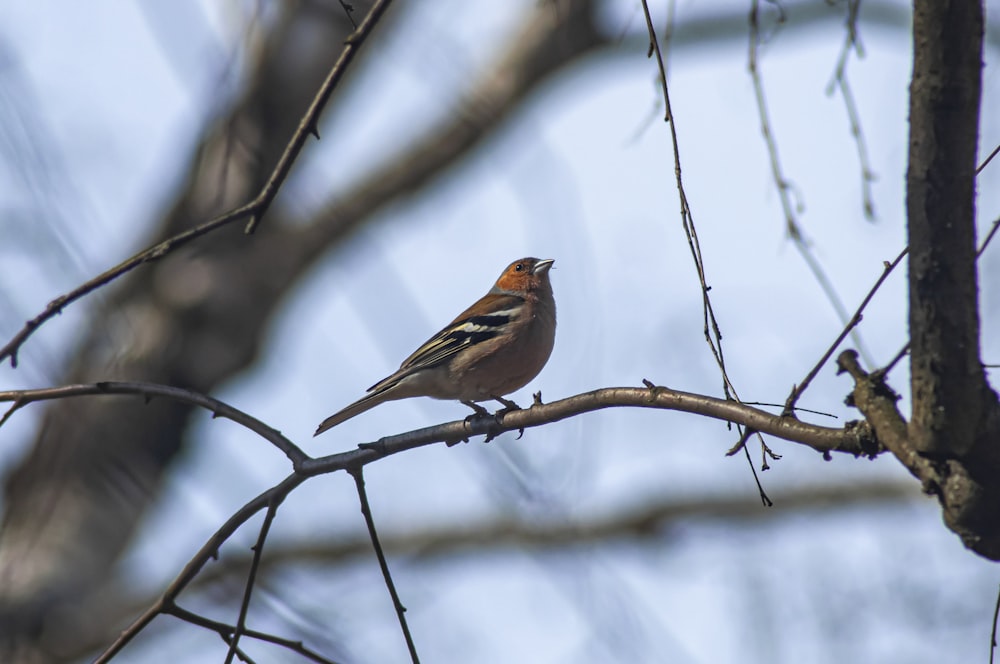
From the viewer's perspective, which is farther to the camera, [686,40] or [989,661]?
[686,40]

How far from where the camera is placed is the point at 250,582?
288cm

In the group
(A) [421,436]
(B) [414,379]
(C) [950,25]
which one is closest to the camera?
(C) [950,25]

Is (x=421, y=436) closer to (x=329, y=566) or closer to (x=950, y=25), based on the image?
(x=950, y=25)

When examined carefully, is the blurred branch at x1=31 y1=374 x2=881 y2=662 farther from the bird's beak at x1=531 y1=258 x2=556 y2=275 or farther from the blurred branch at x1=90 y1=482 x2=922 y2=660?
the blurred branch at x1=90 y1=482 x2=922 y2=660

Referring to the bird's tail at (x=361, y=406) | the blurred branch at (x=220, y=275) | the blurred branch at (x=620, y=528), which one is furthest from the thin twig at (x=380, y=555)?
the blurred branch at (x=620, y=528)

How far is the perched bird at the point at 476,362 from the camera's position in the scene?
612cm

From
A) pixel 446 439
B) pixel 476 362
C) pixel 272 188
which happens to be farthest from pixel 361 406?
pixel 272 188

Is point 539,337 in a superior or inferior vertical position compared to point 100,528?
inferior

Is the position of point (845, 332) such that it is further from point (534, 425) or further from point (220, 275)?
point (220, 275)

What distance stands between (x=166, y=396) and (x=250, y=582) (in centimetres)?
→ 73

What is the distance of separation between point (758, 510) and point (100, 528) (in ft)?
24.1

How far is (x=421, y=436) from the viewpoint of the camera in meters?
3.40

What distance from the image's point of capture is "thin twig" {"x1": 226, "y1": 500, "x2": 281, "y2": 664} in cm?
275

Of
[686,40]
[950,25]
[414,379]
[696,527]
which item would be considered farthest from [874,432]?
[686,40]
